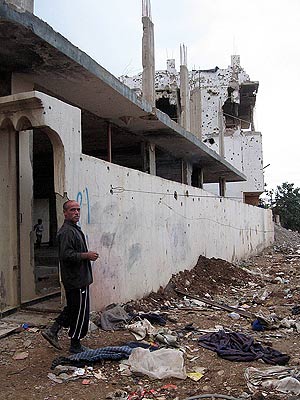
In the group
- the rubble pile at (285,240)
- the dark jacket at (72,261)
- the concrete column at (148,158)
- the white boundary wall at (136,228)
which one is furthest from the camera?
the rubble pile at (285,240)

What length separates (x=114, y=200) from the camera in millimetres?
6711

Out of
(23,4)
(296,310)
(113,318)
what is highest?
(23,4)

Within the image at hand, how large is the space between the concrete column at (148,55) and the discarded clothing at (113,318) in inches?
209

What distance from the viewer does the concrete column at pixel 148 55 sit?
32.8 feet

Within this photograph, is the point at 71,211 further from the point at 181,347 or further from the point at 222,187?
the point at 222,187

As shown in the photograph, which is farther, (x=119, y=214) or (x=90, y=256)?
(x=119, y=214)

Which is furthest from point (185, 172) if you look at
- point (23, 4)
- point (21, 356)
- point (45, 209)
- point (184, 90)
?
point (21, 356)

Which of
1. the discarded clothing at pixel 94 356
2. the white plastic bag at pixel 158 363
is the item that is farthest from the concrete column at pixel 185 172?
the white plastic bag at pixel 158 363

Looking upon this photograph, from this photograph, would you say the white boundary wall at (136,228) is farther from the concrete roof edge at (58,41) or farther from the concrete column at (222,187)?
the concrete column at (222,187)

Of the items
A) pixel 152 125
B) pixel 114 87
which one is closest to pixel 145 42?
pixel 152 125

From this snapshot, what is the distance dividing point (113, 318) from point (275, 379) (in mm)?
2523

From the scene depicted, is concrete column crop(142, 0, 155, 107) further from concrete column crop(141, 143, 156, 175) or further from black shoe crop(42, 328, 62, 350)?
black shoe crop(42, 328, 62, 350)

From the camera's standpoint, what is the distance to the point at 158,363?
13.8 ft

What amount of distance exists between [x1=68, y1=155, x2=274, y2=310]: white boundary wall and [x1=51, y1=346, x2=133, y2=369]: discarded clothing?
1539 mm
